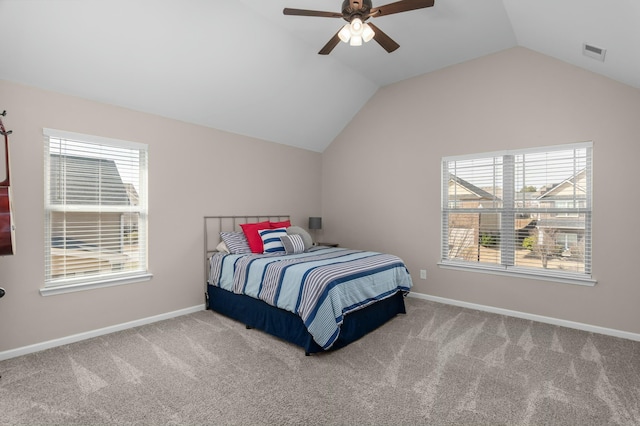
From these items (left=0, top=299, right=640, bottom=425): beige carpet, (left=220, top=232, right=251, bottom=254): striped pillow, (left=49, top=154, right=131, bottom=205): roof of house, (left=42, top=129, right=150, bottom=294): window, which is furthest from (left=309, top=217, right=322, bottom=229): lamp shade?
(left=49, top=154, right=131, bottom=205): roof of house

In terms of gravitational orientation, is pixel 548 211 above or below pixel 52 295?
above

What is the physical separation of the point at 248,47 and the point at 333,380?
3.27m

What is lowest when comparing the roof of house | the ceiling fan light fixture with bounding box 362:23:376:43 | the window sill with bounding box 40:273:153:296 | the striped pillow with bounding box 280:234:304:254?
the window sill with bounding box 40:273:153:296

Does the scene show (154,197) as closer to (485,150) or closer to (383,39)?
(383,39)

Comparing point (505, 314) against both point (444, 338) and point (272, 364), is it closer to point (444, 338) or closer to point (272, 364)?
point (444, 338)

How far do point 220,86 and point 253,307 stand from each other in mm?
2497

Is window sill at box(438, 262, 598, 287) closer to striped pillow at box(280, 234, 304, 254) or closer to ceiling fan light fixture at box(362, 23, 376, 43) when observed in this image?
striped pillow at box(280, 234, 304, 254)

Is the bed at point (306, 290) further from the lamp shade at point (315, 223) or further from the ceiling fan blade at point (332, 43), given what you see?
the ceiling fan blade at point (332, 43)

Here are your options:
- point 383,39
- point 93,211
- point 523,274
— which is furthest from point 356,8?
point 523,274

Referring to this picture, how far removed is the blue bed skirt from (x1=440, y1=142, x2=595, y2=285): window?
50.0 inches

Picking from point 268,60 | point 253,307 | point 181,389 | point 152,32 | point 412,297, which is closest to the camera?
point 181,389

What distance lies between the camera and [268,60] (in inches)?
146

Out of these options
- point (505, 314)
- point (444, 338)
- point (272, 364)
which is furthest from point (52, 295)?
point (505, 314)

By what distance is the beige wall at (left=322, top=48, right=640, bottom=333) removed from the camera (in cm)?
331
